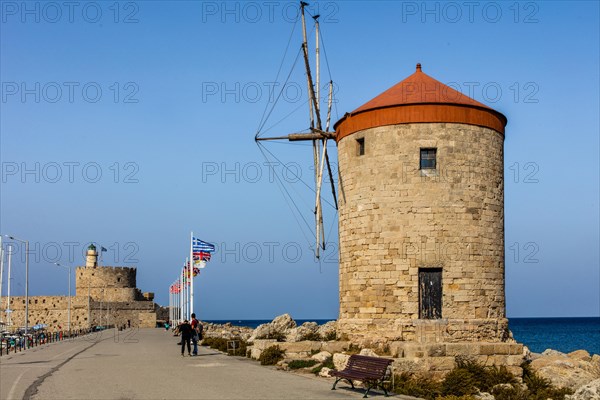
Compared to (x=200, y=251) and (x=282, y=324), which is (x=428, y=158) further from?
(x=200, y=251)

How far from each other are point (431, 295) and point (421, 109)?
6.10m

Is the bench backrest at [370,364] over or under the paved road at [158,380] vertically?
over

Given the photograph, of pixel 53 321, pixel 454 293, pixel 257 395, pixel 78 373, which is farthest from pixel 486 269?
pixel 53 321

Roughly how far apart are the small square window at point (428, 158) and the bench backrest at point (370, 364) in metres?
8.50

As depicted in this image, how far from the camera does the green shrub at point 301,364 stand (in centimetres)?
2166

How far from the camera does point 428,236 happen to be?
23.0m

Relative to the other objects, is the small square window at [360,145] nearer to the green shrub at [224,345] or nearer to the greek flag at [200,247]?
the green shrub at [224,345]

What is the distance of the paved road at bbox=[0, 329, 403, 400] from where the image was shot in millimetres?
15477

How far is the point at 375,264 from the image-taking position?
2352 centimetres

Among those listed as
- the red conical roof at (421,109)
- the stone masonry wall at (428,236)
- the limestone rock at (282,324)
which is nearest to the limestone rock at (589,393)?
the stone masonry wall at (428,236)

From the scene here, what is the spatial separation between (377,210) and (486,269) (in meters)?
4.07

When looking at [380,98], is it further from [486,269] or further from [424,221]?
[486,269]

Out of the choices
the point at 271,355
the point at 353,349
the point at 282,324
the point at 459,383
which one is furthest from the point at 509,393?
the point at 282,324

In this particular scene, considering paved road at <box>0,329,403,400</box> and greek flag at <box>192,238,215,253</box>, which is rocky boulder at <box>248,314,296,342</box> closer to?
paved road at <box>0,329,403,400</box>
